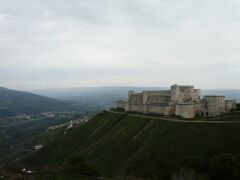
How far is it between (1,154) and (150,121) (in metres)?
99.4

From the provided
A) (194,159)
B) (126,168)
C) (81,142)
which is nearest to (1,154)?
(81,142)

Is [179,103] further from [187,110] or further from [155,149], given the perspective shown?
[155,149]

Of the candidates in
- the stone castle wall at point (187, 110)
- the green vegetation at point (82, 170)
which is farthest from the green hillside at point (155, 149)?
the green vegetation at point (82, 170)

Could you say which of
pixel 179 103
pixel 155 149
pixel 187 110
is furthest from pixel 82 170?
pixel 179 103

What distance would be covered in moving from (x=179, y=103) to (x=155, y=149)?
2033 cm

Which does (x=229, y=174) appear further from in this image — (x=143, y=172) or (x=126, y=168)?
(x=126, y=168)

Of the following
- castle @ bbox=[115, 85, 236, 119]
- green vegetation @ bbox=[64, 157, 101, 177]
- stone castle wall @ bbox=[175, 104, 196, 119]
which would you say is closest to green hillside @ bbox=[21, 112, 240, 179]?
stone castle wall @ bbox=[175, 104, 196, 119]

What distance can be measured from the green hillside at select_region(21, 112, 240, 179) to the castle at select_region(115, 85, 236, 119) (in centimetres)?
564

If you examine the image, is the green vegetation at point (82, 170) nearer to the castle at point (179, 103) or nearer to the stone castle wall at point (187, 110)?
the stone castle wall at point (187, 110)

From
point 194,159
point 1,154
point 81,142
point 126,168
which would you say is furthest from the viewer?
point 1,154

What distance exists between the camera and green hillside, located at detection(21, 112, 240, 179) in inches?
2708

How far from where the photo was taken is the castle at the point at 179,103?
101875 millimetres

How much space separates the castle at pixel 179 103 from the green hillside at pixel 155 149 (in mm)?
5642

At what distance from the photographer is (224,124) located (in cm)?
8850
